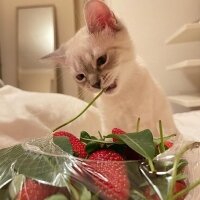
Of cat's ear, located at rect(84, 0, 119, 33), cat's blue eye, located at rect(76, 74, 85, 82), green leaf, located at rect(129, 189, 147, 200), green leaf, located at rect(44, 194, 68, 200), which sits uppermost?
cat's ear, located at rect(84, 0, 119, 33)

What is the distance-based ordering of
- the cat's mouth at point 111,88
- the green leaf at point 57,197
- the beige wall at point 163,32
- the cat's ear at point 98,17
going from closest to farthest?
→ 1. the green leaf at point 57,197
2. the cat's ear at point 98,17
3. the cat's mouth at point 111,88
4. the beige wall at point 163,32

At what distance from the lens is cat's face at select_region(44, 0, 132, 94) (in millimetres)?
988

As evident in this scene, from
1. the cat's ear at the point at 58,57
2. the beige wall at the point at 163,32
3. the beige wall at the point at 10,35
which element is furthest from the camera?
the beige wall at the point at 10,35

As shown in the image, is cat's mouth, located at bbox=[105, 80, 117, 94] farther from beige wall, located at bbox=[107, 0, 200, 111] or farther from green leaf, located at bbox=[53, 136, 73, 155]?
beige wall, located at bbox=[107, 0, 200, 111]

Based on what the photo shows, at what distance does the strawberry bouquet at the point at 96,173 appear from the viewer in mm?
323

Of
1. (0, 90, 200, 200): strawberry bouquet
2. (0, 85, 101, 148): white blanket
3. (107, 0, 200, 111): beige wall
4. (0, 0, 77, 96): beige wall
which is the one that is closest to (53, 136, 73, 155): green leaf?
(0, 90, 200, 200): strawberry bouquet

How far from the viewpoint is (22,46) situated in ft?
8.96

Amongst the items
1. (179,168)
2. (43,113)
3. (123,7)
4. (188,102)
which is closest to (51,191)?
(179,168)

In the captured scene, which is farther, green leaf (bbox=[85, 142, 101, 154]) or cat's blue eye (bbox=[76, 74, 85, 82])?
cat's blue eye (bbox=[76, 74, 85, 82])

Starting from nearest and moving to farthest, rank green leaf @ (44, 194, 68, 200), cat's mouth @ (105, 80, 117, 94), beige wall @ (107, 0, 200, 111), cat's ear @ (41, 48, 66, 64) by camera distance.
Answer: green leaf @ (44, 194, 68, 200) < cat's mouth @ (105, 80, 117, 94) < cat's ear @ (41, 48, 66, 64) < beige wall @ (107, 0, 200, 111)

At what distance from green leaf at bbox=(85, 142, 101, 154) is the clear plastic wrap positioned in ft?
0.13

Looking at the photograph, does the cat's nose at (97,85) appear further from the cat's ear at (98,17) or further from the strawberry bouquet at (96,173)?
the strawberry bouquet at (96,173)

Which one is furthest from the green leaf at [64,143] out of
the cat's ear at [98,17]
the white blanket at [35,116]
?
the cat's ear at [98,17]

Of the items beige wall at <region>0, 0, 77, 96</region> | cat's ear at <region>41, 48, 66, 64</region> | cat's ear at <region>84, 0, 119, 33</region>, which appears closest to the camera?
cat's ear at <region>84, 0, 119, 33</region>
